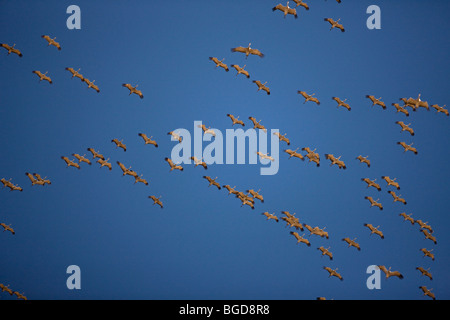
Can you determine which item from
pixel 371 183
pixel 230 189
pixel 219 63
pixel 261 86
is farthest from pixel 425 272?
pixel 219 63

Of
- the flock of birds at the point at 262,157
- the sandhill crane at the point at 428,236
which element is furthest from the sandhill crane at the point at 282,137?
the sandhill crane at the point at 428,236

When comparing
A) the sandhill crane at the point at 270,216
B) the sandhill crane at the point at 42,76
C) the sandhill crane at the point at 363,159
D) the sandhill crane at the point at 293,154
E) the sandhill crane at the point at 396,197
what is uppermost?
the sandhill crane at the point at 42,76

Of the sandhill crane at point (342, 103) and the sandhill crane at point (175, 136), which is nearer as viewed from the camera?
the sandhill crane at point (175, 136)

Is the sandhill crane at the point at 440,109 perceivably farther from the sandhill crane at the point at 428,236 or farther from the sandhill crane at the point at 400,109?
the sandhill crane at the point at 428,236

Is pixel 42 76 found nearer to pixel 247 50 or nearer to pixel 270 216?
pixel 247 50

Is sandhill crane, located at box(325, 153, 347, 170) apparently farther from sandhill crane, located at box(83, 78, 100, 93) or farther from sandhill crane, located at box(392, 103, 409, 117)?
sandhill crane, located at box(83, 78, 100, 93)

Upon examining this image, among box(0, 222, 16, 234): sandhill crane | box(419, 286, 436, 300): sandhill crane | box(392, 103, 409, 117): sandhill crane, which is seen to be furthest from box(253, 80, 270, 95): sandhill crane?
box(0, 222, 16, 234): sandhill crane
